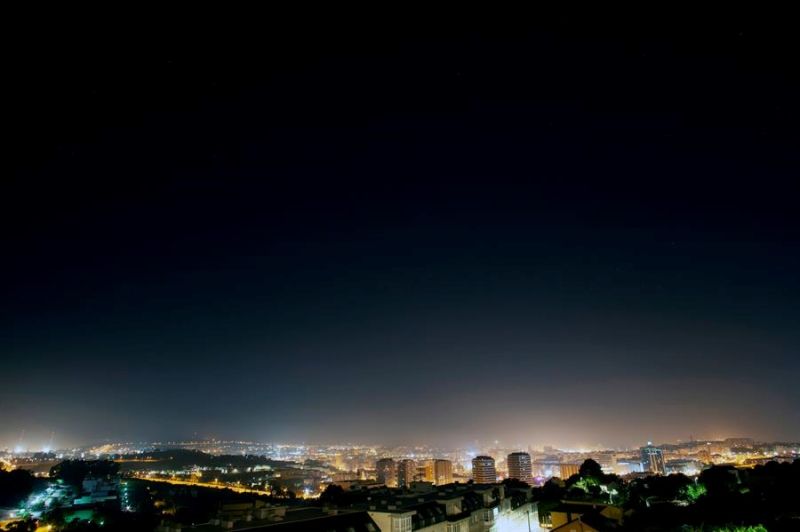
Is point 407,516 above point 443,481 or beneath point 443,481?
above

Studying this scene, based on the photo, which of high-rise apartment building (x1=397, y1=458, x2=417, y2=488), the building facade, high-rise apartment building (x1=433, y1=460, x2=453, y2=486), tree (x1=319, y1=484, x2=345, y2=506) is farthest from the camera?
the building facade

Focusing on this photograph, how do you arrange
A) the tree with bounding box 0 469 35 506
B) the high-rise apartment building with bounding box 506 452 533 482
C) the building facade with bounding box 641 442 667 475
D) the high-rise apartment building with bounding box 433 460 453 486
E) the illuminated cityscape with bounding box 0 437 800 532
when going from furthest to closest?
the building facade with bounding box 641 442 667 475 < the high-rise apartment building with bounding box 506 452 533 482 < the high-rise apartment building with bounding box 433 460 453 486 < the tree with bounding box 0 469 35 506 < the illuminated cityscape with bounding box 0 437 800 532

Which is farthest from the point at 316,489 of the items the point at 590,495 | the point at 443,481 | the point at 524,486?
the point at 590,495

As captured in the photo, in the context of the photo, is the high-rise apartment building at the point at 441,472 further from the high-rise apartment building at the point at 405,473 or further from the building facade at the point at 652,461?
the building facade at the point at 652,461

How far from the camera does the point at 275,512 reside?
32.9 metres

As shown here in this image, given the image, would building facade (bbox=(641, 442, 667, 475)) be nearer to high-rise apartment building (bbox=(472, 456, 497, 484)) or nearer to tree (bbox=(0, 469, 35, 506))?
high-rise apartment building (bbox=(472, 456, 497, 484))

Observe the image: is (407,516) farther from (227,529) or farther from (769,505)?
(769,505)

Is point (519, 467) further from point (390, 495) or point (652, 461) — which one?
point (390, 495)

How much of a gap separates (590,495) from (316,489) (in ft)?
245

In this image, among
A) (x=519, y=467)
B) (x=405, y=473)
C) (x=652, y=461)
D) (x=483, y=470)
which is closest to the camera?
(x=483, y=470)

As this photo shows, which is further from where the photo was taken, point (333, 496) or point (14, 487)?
point (14, 487)

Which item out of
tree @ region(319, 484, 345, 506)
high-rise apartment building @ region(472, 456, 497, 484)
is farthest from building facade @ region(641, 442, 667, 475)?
tree @ region(319, 484, 345, 506)

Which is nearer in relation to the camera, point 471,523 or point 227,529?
point 227,529

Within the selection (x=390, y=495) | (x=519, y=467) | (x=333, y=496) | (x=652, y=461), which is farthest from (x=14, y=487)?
(x=652, y=461)
